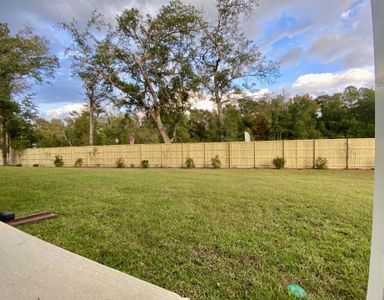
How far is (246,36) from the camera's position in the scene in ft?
71.3

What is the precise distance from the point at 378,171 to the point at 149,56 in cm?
2306

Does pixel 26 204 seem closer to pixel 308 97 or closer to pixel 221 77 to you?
pixel 221 77

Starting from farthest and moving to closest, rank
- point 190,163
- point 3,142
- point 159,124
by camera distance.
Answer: point 3,142 < point 159,124 < point 190,163

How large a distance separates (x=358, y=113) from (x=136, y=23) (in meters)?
25.4

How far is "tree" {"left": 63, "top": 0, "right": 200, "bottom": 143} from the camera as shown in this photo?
70.2 feet

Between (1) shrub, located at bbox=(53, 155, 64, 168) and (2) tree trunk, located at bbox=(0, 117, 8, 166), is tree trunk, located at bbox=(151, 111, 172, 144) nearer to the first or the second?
(1) shrub, located at bbox=(53, 155, 64, 168)

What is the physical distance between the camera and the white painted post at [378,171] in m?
0.93

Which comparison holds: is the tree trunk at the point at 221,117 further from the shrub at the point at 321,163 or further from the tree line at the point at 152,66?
the shrub at the point at 321,163

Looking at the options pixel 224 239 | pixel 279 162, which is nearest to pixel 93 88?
pixel 279 162

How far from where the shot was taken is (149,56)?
22.2 m

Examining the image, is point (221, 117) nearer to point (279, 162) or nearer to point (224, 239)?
point (279, 162)

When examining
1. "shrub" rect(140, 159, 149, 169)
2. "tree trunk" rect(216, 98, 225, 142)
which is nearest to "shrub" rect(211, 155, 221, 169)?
"shrub" rect(140, 159, 149, 169)

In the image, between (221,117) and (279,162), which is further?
(221,117)

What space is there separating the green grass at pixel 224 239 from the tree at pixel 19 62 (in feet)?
64.5
